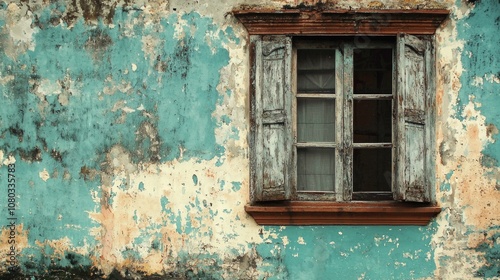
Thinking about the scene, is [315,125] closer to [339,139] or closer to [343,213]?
[339,139]

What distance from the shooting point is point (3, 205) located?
26.6ft

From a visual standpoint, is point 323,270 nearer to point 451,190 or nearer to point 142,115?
point 451,190

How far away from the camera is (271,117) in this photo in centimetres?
796

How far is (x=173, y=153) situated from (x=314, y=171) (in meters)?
1.16

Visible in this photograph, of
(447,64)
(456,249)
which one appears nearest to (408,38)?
(447,64)

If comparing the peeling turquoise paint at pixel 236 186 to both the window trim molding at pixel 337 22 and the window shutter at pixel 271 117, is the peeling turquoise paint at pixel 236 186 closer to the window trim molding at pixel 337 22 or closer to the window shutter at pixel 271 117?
the window shutter at pixel 271 117

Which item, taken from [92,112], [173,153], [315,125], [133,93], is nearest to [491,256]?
[315,125]

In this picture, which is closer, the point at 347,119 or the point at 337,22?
the point at 337,22

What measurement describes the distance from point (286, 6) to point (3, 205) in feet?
9.20

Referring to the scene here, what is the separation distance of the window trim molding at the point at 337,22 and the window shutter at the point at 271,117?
4.1 inches

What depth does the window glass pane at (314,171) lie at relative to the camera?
321 inches

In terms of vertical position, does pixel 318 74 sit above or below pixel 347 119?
above

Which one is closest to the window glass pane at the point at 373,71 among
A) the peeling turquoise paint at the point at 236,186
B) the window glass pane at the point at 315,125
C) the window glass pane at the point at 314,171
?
the window glass pane at the point at 315,125

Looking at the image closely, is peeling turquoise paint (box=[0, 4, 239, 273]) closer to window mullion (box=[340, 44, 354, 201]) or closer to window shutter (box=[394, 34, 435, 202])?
window mullion (box=[340, 44, 354, 201])
